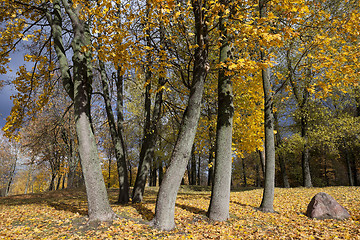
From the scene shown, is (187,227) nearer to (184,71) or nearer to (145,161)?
(145,161)

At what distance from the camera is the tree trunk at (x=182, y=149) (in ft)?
14.2

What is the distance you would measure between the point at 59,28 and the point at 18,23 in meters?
1.91

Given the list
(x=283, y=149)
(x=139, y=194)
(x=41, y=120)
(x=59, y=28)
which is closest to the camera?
(x=59, y=28)

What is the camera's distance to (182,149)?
4535mm

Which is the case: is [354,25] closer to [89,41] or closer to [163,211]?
[163,211]

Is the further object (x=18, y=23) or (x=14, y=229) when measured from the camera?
(x=18, y=23)

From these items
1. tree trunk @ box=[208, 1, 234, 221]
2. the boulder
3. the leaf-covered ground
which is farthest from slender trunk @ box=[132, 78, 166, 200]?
the boulder

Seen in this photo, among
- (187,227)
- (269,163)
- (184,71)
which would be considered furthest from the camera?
(184,71)

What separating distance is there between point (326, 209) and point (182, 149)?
4379mm

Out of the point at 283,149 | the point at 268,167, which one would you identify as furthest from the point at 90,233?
the point at 283,149

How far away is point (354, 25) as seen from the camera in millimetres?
5070

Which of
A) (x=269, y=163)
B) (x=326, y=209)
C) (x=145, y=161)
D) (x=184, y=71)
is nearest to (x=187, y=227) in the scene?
(x=145, y=161)

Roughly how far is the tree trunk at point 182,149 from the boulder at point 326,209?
13.0 feet

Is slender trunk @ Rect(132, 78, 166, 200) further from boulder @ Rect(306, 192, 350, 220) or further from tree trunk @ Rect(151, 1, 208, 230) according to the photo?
boulder @ Rect(306, 192, 350, 220)
